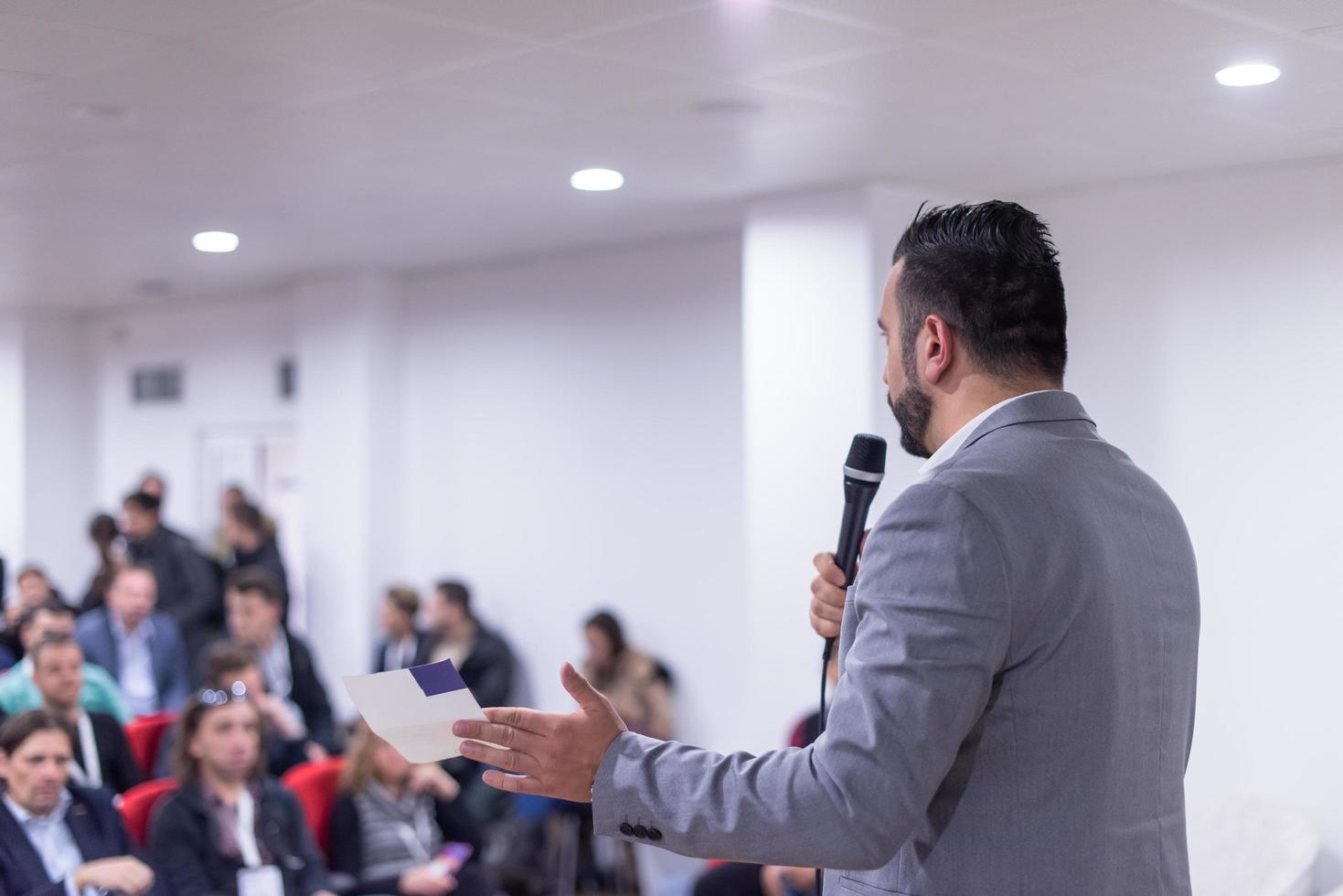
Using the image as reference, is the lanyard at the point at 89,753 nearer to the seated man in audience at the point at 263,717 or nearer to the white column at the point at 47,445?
the seated man in audience at the point at 263,717

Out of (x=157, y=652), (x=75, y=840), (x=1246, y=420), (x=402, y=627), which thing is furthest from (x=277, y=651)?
(x=1246, y=420)

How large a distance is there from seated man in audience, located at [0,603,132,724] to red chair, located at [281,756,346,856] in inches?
34.7

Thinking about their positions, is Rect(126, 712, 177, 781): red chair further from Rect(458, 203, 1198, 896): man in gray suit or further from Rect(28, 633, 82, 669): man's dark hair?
Rect(458, 203, 1198, 896): man in gray suit

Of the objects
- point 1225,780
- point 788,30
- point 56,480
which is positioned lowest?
point 1225,780

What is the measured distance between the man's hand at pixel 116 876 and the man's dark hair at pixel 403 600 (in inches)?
139

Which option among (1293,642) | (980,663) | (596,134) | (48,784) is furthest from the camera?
(1293,642)

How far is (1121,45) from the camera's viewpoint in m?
3.91

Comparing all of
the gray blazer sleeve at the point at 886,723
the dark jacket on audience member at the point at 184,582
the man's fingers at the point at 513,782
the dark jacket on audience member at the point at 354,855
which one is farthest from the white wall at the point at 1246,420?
the dark jacket on audience member at the point at 184,582

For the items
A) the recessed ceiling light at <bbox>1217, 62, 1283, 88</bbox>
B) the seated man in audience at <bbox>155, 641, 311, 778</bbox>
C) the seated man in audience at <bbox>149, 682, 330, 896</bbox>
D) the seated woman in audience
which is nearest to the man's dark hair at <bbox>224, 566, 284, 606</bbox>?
the seated man in audience at <bbox>155, 641, 311, 778</bbox>

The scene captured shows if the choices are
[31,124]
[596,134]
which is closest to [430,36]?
[596,134]

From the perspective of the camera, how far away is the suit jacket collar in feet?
5.42

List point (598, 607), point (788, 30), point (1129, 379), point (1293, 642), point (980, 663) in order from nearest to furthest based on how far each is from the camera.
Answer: point (980, 663) → point (788, 30) → point (1293, 642) → point (1129, 379) → point (598, 607)

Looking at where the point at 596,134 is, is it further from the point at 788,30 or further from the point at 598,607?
the point at 598,607

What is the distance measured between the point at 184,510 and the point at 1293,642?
24.0 ft
